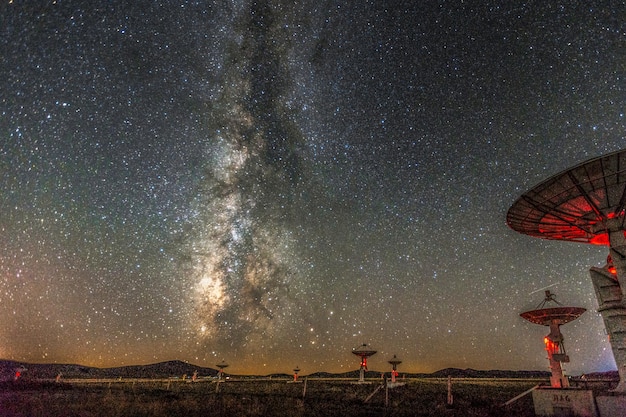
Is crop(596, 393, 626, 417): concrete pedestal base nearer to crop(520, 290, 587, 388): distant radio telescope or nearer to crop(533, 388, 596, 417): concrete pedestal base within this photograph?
crop(533, 388, 596, 417): concrete pedestal base

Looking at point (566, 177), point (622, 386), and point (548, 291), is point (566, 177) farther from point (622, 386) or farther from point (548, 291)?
point (548, 291)

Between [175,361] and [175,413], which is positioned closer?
[175,413]

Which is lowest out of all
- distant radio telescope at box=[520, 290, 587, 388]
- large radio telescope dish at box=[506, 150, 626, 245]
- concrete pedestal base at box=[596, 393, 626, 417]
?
concrete pedestal base at box=[596, 393, 626, 417]

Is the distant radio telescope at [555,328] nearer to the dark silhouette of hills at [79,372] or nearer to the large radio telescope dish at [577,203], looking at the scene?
the large radio telescope dish at [577,203]

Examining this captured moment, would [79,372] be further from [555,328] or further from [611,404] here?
[611,404]

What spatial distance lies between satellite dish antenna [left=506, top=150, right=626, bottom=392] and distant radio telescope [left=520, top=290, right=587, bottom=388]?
9952mm

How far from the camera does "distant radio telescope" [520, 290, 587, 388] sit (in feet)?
95.0

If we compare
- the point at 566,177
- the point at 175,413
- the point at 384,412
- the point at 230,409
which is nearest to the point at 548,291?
the point at 566,177

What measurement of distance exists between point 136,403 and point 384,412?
13172mm

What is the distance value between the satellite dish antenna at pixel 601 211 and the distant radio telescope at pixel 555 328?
9.95 meters

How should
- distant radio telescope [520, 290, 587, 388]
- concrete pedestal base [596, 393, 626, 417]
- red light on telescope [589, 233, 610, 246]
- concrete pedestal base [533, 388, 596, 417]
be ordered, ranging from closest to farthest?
concrete pedestal base [596, 393, 626, 417] → concrete pedestal base [533, 388, 596, 417] → red light on telescope [589, 233, 610, 246] → distant radio telescope [520, 290, 587, 388]

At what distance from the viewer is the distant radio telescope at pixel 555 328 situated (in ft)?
95.0

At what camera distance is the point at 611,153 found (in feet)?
55.8

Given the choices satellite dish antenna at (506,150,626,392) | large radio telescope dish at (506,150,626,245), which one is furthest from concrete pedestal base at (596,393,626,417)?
large radio telescope dish at (506,150,626,245)
